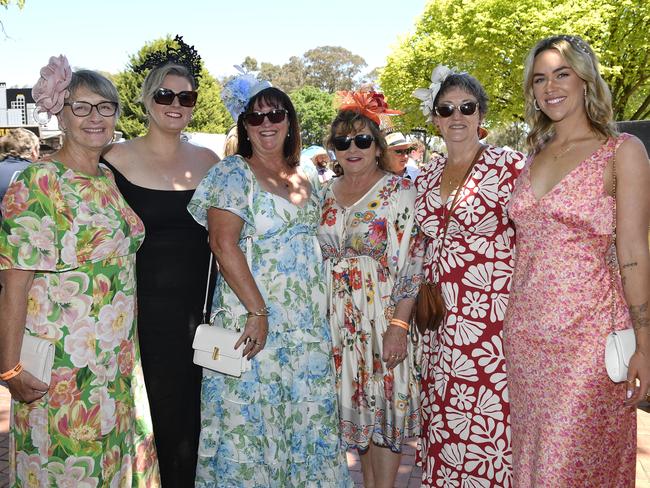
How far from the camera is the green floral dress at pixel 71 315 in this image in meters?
2.46

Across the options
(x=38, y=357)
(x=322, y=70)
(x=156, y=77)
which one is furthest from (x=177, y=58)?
(x=322, y=70)

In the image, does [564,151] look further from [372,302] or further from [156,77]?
[156,77]

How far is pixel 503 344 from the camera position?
2.95 metres

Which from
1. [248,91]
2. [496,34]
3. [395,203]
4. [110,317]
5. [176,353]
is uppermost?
[496,34]

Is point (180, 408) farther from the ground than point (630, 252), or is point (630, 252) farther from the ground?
point (630, 252)

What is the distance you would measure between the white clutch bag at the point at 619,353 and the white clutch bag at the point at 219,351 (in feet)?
5.51

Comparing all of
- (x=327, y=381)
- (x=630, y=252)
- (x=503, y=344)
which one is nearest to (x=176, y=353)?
(x=327, y=381)

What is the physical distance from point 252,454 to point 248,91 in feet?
6.37

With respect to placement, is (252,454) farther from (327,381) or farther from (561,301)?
(561,301)

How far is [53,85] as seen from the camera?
269 cm

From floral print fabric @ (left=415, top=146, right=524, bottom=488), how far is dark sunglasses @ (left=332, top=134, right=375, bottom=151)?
58 centimetres

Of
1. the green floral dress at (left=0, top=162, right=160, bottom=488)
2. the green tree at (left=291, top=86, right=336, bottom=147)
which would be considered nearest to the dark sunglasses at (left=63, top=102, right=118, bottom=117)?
the green floral dress at (left=0, top=162, right=160, bottom=488)

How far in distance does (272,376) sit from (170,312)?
0.65 metres

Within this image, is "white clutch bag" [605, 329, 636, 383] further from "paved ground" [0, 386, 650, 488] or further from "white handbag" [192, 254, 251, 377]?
"paved ground" [0, 386, 650, 488]
